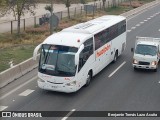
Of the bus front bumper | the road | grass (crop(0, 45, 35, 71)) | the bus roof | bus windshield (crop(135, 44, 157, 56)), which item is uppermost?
the bus roof

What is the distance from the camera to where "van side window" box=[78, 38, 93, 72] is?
20000 millimetres

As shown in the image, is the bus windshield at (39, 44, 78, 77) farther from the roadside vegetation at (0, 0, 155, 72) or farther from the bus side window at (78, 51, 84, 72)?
the roadside vegetation at (0, 0, 155, 72)

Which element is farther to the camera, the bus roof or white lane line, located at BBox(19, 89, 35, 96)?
the bus roof

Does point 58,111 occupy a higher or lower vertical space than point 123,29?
lower

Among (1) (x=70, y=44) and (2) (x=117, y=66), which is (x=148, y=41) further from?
(1) (x=70, y=44)

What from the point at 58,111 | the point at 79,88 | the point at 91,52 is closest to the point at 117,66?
the point at 91,52

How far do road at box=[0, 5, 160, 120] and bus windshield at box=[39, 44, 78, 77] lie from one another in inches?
48.8

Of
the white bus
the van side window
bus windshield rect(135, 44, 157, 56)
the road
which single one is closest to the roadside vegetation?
the road

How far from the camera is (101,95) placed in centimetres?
1972

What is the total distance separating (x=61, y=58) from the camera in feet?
64.1

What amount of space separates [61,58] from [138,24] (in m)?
27.7

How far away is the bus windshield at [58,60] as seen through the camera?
19.3 meters

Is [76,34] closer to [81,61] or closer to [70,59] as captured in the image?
[81,61]

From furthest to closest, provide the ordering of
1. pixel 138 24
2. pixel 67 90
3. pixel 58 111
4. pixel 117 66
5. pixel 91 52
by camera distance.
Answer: pixel 138 24 → pixel 117 66 → pixel 91 52 → pixel 67 90 → pixel 58 111
